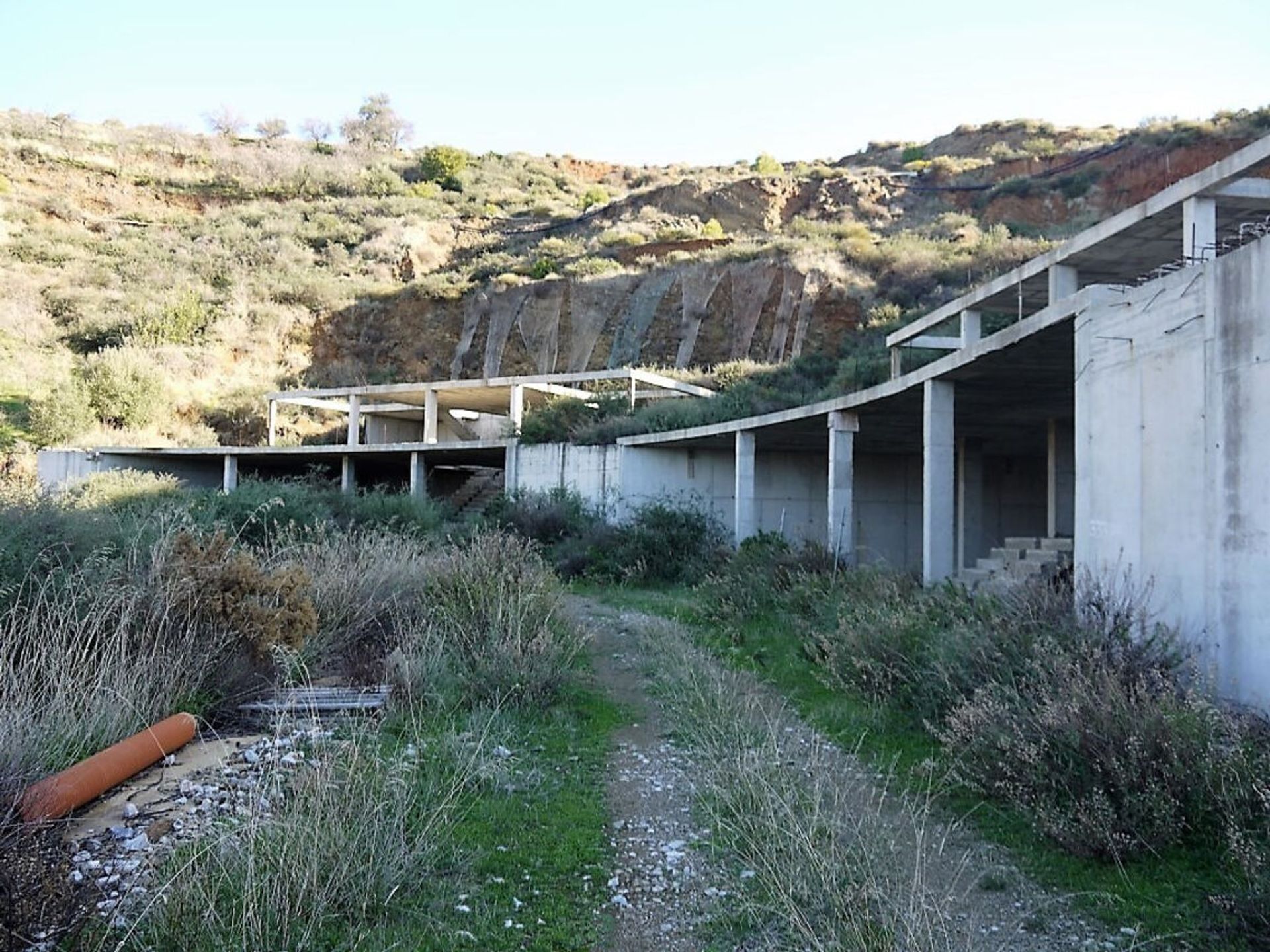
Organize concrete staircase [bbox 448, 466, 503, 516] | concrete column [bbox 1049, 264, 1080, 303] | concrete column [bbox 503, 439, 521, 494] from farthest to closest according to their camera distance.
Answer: concrete staircase [bbox 448, 466, 503, 516]
concrete column [bbox 503, 439, 521, 494]
concrete column [bbox 1049, 264, 1080, 303]

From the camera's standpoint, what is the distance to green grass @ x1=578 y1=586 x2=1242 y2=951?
3.80m

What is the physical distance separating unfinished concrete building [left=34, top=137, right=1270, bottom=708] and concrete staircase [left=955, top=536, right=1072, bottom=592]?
0.06 m

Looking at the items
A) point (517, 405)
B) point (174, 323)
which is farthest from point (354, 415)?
point (174, 323)

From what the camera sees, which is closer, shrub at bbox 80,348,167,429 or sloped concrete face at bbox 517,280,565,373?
shrub at bbox 80,348,167,429

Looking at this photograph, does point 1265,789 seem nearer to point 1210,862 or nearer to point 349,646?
point 1210,862

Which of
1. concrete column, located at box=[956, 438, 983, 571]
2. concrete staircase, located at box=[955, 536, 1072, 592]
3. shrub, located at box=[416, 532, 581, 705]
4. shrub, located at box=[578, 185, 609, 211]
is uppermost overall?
shrub, located at box=[578, 185, 609, 211]

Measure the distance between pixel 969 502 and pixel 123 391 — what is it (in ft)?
84.5

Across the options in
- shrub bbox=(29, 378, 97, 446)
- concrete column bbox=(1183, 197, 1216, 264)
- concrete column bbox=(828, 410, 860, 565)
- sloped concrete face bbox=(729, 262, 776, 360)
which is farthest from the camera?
sloped concrete face bbox=(729, 262, 776, 360)

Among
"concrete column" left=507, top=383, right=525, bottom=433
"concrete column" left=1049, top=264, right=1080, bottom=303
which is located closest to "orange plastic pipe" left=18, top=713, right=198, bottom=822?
"concrete column" left=1049, top=264, right=1080, bottom=303

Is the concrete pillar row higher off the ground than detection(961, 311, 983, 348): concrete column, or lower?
lower

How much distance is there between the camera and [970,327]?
39.4 ft

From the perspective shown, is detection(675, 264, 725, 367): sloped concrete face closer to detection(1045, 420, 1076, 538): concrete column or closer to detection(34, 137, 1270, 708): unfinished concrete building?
detection(34, 137, 1270, 708): unfinished concrete building

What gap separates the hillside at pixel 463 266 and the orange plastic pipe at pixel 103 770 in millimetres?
19562

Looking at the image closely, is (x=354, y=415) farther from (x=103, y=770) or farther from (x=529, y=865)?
(x=529, y=865)
